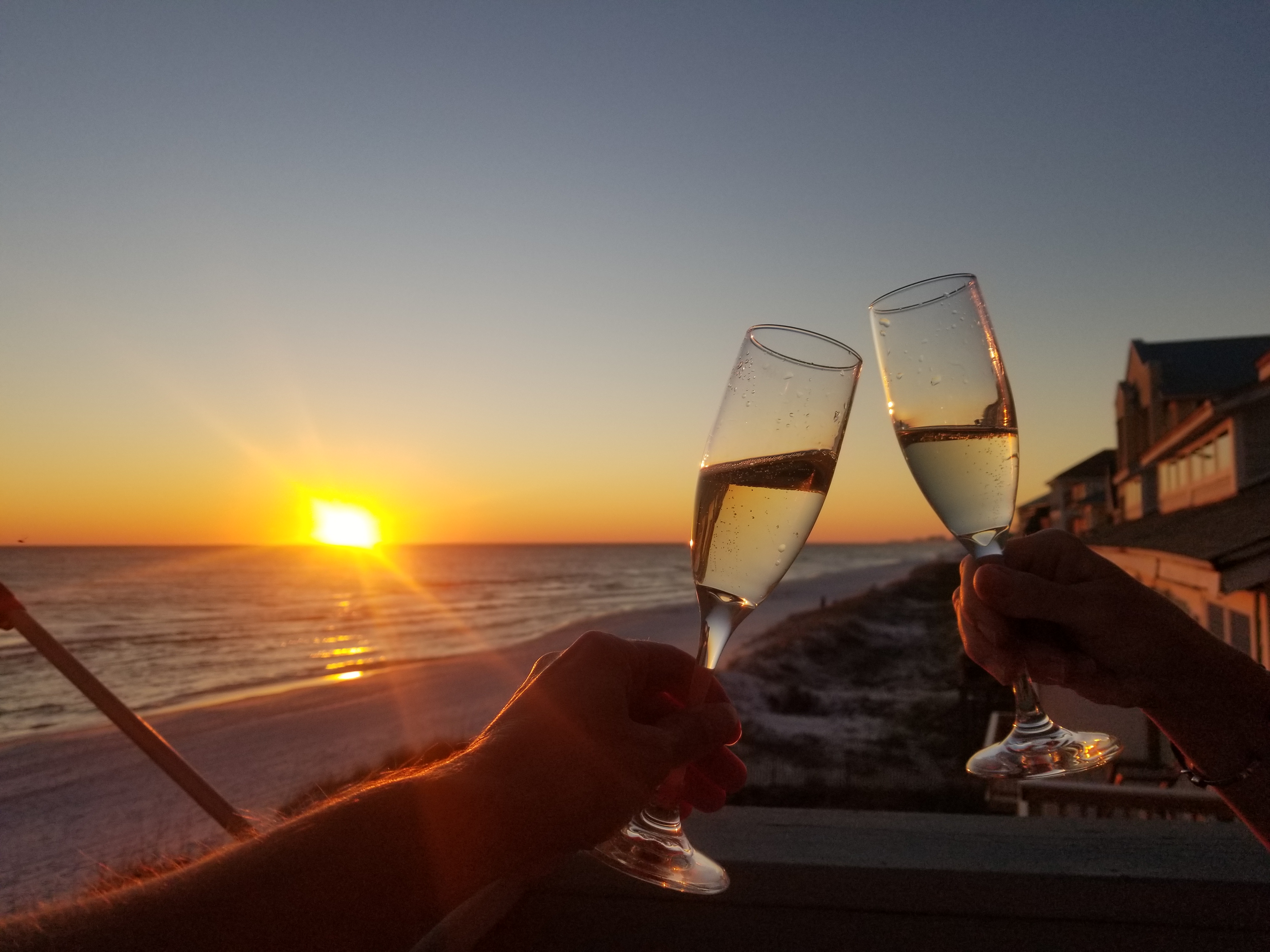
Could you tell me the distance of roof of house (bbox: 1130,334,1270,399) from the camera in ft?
78.2

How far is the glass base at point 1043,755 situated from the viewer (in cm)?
141

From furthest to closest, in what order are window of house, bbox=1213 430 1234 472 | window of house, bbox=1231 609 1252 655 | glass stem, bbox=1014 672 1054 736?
window of house, bbox=1213 430 1234 472
window of house, bbox=1231 609 1252 655
glass stem, bbox=1014 672 1054 736

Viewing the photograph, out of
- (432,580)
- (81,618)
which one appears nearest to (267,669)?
(81,618)

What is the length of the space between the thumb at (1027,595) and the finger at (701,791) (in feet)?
1.78

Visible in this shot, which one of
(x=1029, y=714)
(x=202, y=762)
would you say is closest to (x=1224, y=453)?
(x=1029, y=714)

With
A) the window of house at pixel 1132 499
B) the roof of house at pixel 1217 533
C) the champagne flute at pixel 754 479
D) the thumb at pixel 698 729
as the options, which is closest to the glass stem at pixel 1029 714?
the champagne flute at pixel 754 479

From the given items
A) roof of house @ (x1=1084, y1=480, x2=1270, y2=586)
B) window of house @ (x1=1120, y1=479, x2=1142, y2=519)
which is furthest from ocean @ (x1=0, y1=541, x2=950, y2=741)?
window of house @ (x1=1120, y1=479, x2=1142, y2=519)

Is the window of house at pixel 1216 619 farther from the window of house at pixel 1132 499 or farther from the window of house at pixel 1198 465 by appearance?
the window of house at pixel 1132 499

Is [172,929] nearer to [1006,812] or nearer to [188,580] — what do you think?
[1006,812]

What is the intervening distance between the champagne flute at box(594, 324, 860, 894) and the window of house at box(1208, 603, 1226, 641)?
1255 cm

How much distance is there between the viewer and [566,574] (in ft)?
279

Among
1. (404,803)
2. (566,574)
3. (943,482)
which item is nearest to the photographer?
(404,803)

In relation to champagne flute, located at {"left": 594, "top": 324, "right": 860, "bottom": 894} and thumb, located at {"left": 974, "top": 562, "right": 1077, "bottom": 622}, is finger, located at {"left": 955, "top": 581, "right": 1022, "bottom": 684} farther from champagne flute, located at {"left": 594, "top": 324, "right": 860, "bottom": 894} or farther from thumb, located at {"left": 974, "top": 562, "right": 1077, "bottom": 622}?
champagne flute, located at {"left": 594, "top": 324, "right": 860, "bottom": 894}

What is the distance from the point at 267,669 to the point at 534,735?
1025 inches
